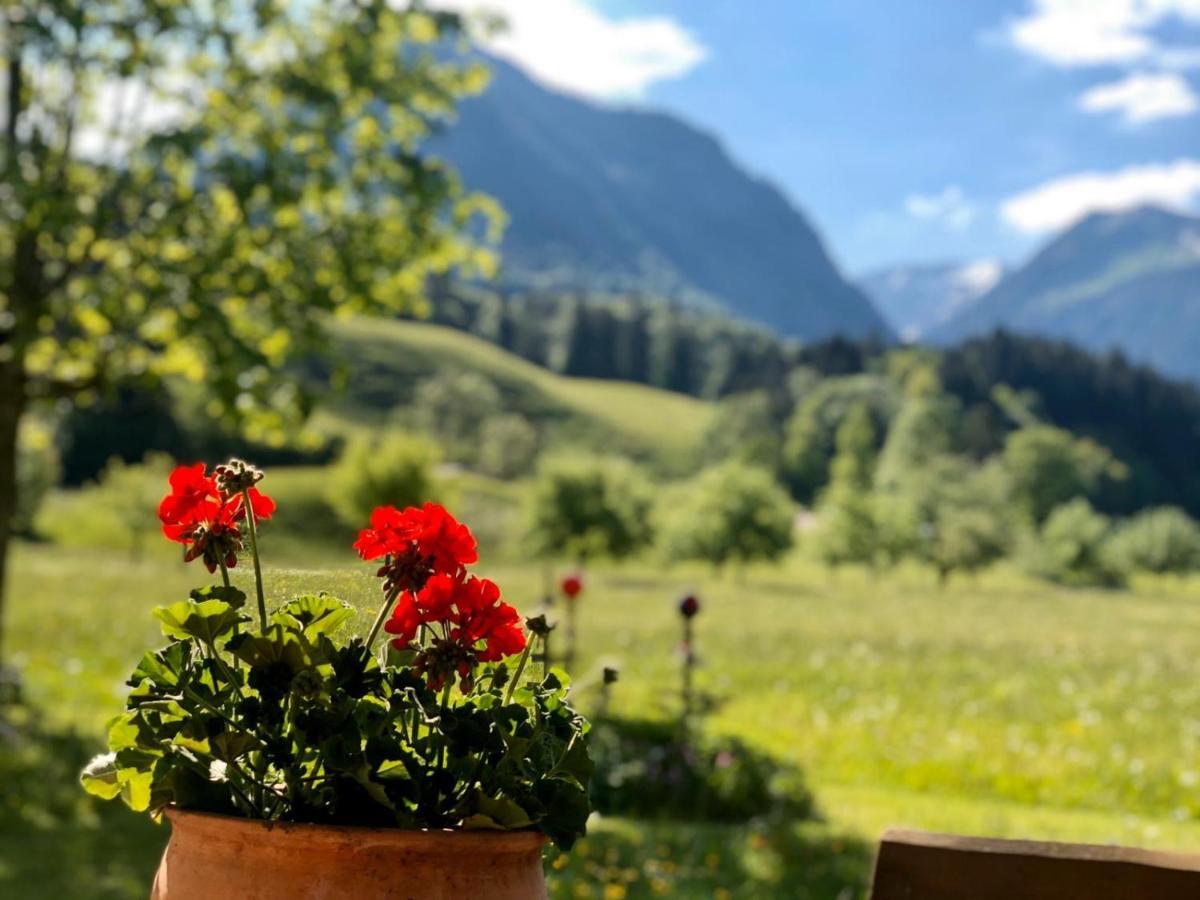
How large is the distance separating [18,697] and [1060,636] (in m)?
24.1

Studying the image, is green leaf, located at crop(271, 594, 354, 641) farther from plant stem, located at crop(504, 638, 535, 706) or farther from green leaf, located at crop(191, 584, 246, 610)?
plant stem, located at crop(504, 638, 535, 706)

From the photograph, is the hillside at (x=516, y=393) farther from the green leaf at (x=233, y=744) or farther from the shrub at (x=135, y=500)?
the green leaf at (x=233, y=744)

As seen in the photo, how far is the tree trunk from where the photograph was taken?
10758mm

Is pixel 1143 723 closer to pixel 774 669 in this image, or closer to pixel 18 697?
pixel 774 669

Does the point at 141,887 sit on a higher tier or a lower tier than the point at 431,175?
lower

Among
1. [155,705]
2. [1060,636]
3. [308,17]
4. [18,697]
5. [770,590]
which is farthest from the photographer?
[770,590]

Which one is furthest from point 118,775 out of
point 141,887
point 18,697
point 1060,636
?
point 1060,636

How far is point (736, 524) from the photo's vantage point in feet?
238

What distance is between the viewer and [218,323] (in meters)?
9.38

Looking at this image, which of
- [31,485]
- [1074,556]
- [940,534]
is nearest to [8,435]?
[31,485]

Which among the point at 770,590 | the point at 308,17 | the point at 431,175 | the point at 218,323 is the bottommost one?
the point at 770,590

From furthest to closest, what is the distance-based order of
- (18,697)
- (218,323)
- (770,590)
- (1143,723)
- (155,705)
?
1. (770,590)
2. (1143,723)
3. (18,697)
4. (218,323)
5. (155,705)

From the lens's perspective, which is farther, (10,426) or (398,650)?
(10,426)

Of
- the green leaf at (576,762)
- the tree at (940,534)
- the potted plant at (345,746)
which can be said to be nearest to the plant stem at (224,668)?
the potted plant at (345,746)
